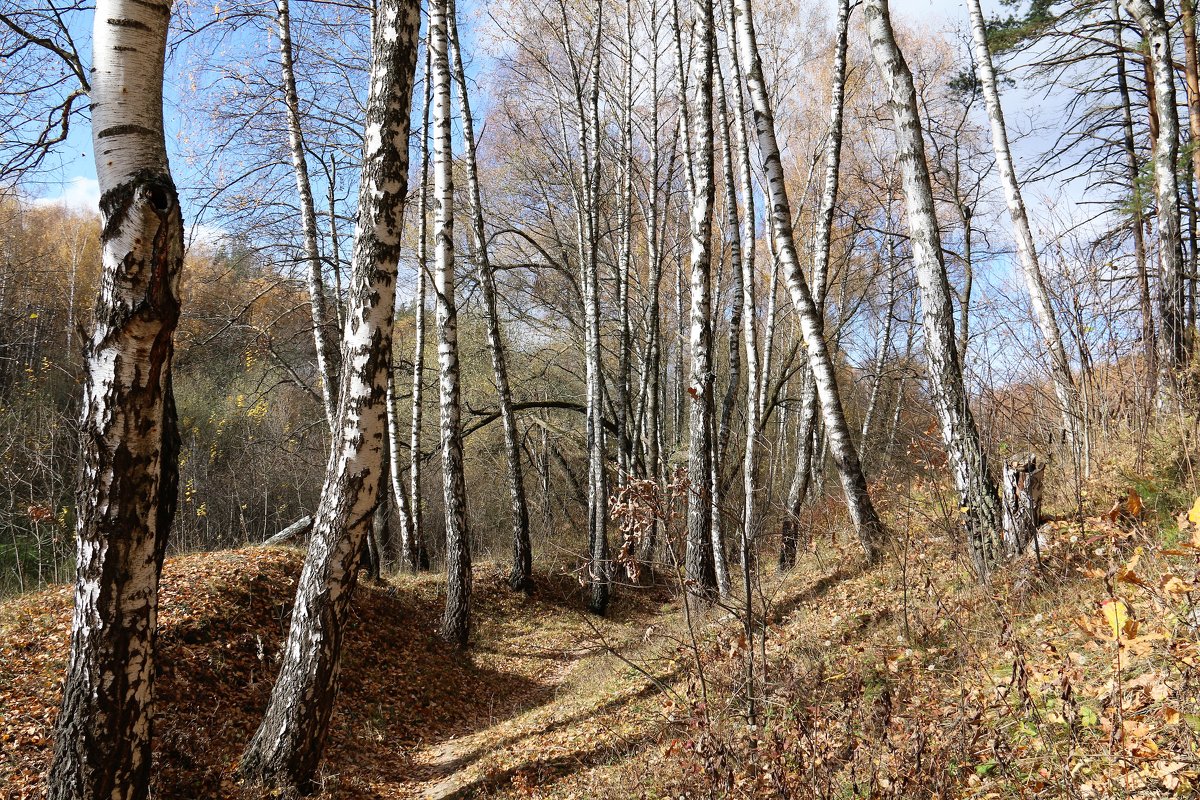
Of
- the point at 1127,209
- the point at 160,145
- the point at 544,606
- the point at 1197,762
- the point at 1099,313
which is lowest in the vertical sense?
the point at 544,606

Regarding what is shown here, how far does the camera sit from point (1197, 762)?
228cm

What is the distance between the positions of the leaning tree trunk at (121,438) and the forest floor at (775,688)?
1213 mm

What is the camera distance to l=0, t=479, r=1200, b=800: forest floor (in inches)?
107

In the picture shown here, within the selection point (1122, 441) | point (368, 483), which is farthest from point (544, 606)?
point (1122, 441)

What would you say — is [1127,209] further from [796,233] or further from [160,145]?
[160,145]

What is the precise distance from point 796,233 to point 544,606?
36.2 ft

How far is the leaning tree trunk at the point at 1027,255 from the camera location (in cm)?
575

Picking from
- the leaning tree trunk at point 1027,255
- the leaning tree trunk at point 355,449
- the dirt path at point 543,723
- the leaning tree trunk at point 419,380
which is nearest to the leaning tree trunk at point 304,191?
the leaning tree trunk at point 419,380

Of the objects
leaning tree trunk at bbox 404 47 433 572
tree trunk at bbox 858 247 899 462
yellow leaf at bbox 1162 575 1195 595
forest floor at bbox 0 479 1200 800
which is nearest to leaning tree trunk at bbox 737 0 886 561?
forest floor at bbox 0 479 1200 800

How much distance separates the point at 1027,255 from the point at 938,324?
312cm

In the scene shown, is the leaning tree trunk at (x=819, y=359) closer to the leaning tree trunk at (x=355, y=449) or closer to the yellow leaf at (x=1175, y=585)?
the yellow leaf at (x=1175, y=585)

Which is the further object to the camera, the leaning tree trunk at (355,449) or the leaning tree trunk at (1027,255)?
the leaning tree trunk at (1027,255)

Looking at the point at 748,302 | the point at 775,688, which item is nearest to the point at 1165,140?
the point at 748,302

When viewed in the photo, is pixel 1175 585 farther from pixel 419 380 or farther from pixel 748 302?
pixel 419 380
